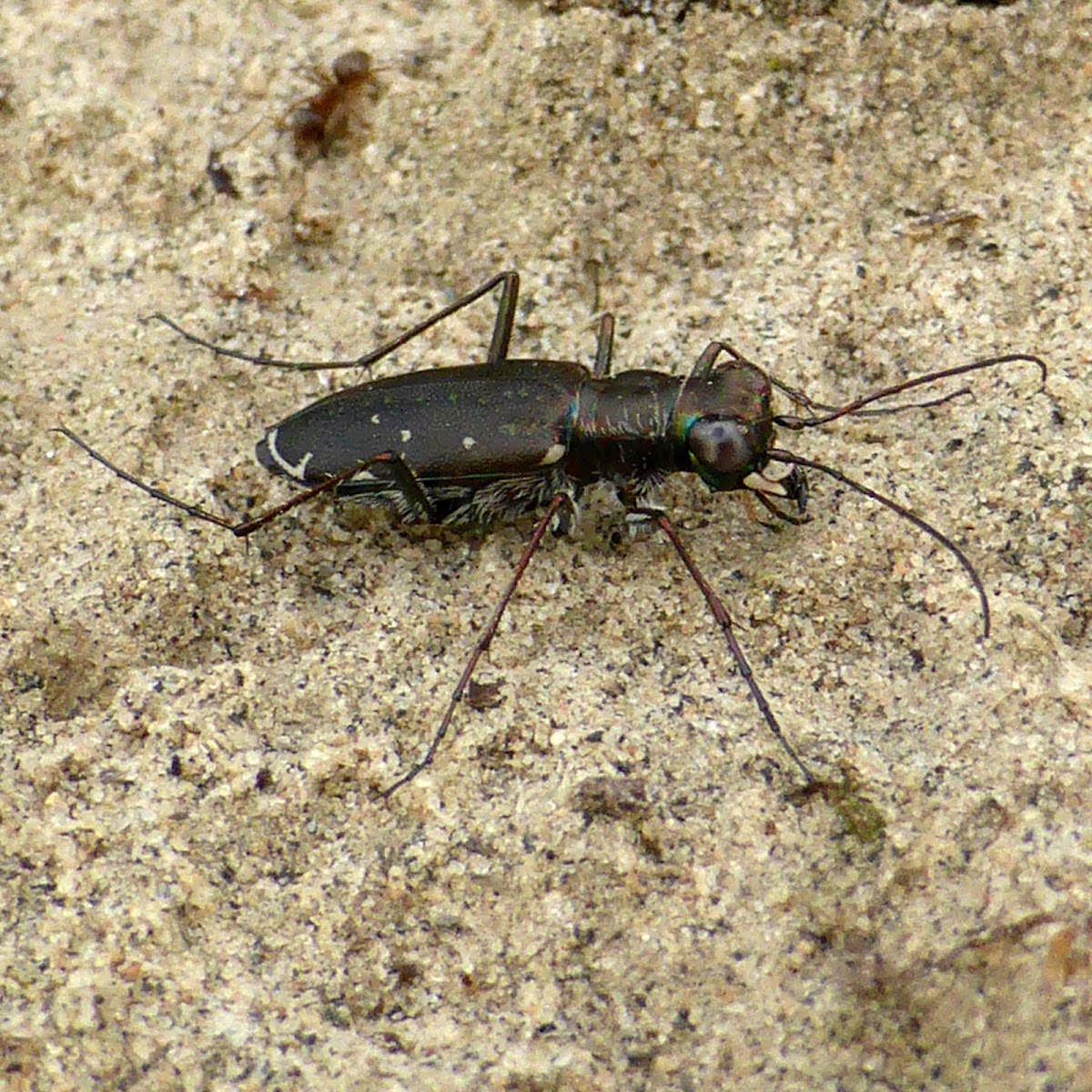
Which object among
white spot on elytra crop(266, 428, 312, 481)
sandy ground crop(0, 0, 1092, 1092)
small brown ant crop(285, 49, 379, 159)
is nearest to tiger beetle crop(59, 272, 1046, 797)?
white spot on elytra crop(266, 428, 312, 481)

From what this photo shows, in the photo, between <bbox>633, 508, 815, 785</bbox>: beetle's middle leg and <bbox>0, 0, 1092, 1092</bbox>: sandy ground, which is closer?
<bbox>0, 0, 1092, 1092</bbox>: sandy ground

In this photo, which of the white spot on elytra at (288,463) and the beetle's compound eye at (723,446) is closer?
the beetle's compound eye at (723,446)

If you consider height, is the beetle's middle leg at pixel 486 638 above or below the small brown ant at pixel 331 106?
below

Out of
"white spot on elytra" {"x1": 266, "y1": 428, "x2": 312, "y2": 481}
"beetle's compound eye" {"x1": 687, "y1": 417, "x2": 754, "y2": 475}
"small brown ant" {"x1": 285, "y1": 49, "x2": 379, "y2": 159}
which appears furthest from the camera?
"small brown ant" {"x1": 285, "y1": 49, "x2": 379, "y2": 159}

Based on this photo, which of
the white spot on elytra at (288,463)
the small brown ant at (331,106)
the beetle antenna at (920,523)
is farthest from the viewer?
the small brown ant at (331,106)

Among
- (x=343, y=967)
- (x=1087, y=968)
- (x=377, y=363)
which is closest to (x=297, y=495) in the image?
(x=377, y=363)

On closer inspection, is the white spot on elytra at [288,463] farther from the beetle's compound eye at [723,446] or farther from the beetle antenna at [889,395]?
the beetle antenna at [889,395]

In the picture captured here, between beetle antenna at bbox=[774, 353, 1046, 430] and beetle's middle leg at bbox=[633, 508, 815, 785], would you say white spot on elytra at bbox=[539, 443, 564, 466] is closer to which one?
beetle's middle leg at bbox=[633, 508, 815, 785]

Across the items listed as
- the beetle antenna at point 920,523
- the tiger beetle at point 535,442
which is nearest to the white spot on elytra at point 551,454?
the tiger beetle at point 535,442
